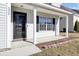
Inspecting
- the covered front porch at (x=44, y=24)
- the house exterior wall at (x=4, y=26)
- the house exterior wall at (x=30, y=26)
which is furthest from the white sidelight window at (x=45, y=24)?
the house exterior wall at (x=4, y=26)

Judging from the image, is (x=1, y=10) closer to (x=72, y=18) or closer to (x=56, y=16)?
(x=56, y=16)

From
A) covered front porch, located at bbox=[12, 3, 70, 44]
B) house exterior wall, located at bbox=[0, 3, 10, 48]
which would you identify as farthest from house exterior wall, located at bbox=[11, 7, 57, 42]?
house exterior wall, located at bbox=[0, 3, 10, 48]

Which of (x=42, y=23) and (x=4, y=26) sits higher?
(x=42, y=23)

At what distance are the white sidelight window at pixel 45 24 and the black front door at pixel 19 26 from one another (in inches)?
116

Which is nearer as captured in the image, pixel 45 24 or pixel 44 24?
pixel 44 24

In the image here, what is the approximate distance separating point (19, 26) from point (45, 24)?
17.3 feet

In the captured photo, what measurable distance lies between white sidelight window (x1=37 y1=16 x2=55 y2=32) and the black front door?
2.95 metres

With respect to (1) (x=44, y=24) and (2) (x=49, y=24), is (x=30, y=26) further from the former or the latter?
(2) (x=49, y=24)

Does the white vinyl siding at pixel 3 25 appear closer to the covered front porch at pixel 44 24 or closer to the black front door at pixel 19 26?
the black front door at pixel 19 26

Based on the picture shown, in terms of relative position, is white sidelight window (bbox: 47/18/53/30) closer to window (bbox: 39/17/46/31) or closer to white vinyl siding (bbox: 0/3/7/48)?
window (bbox: 39/17/46/31)

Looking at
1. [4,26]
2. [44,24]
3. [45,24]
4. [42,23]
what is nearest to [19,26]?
[4,26]

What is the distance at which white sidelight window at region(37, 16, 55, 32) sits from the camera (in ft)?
59.4

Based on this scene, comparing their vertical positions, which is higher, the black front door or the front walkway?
the black front door

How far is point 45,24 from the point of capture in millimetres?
Result: 19375
